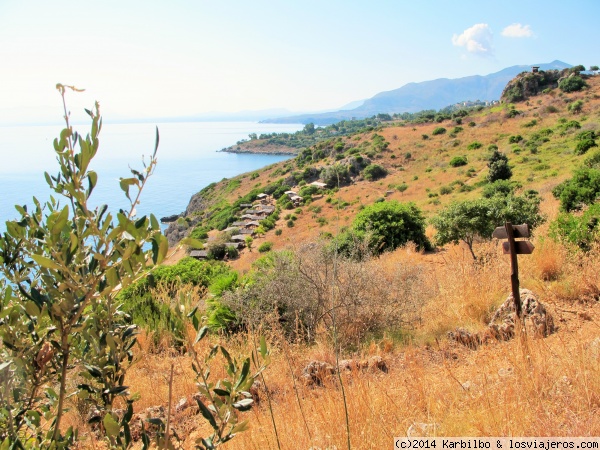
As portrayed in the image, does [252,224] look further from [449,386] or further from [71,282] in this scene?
[71,282]

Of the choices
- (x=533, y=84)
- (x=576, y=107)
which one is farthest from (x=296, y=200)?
(x=533, y=84)

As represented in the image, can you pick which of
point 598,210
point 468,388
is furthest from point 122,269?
point 598,210

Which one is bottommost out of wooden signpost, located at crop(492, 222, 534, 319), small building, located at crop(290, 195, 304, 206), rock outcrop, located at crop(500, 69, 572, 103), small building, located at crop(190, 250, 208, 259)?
small building, located at crop(190, 250, 208, 259)

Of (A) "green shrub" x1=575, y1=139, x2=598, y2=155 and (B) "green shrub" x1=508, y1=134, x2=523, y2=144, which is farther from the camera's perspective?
(B) "green shrub" x1=508, y1=134, x2=523, y2=144

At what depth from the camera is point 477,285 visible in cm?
575

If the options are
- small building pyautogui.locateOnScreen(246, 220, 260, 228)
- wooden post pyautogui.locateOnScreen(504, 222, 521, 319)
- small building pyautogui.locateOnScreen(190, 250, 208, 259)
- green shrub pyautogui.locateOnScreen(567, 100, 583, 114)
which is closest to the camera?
wooden post pyautogui.locateOnScreen(504, 222, 521, 319)

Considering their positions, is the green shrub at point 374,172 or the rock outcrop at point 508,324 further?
the green shrub at point 374,172

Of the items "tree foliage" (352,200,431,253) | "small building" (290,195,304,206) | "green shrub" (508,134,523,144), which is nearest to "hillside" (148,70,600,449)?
"tree foliage" (352,200,431,253)

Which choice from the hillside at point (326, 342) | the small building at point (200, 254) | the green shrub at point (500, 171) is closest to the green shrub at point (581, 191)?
the hillside at point (326, 342)

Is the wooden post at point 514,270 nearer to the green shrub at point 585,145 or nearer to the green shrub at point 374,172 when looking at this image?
the green shrub at point 585,145

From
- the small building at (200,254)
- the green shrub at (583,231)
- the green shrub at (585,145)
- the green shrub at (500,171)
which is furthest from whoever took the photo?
the small building at (200,254)

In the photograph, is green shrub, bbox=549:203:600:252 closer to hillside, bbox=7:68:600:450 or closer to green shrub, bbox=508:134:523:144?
hillside, bbox=7:68:600:450

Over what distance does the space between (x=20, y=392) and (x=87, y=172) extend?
74 cm

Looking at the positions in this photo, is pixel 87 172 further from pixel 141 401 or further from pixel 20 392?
pixel 141 401
